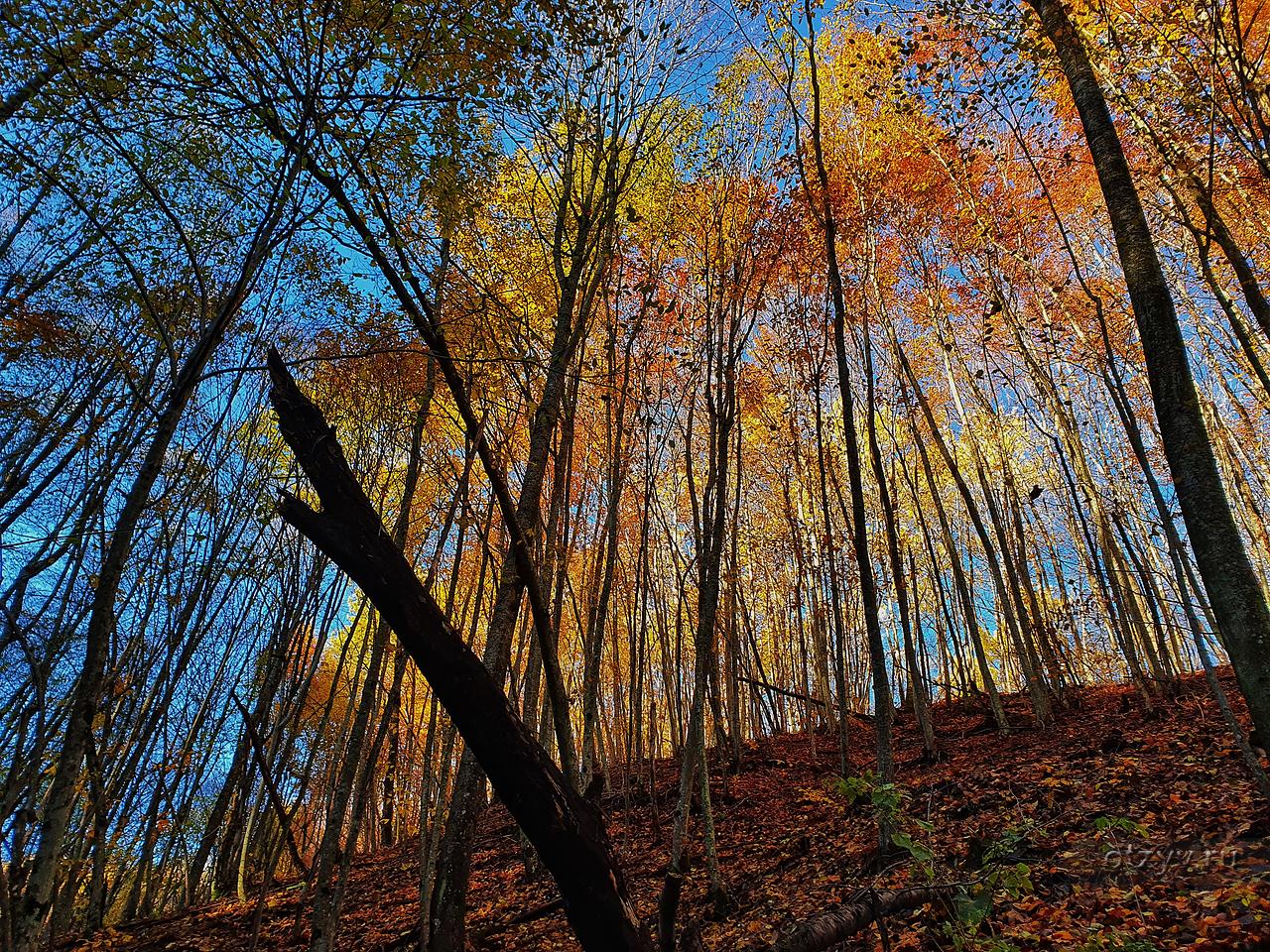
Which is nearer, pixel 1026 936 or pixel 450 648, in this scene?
pixel 450 648

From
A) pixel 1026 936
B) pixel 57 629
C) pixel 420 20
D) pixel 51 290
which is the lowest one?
pixel 1026 936

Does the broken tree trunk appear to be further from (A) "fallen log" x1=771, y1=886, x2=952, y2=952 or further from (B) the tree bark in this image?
(B) the tree bark

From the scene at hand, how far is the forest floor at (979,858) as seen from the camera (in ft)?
9.27

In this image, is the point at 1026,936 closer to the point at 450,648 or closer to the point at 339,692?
the point at 450,648

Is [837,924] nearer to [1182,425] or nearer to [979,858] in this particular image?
[979,858]

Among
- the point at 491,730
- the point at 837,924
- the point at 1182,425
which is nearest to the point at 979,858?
the point at 837,924

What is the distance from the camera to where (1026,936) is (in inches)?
116

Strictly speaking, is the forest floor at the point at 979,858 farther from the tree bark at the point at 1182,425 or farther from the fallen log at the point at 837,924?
the tree bark at the point at 1182,425

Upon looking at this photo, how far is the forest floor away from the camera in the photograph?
2.83 metres

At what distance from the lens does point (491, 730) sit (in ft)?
6.77

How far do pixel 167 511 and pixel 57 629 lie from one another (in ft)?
5.09

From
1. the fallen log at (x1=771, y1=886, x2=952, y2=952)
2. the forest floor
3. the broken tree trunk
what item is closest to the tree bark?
the forest floor

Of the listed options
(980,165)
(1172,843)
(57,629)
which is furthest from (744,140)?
(57,629)

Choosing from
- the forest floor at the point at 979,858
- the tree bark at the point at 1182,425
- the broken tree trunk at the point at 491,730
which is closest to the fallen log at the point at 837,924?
the forest floor at the point at 979,858
